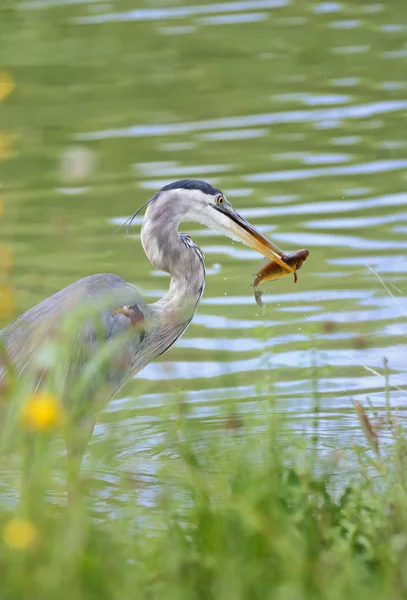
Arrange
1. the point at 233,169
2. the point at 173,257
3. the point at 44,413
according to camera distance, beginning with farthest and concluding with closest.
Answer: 1. the point at 233,169
2. the point at 173,257
3. the point at 44,413

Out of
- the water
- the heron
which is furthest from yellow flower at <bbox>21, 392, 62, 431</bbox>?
the heron

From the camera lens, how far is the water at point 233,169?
636cm

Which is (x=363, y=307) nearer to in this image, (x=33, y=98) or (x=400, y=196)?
(x=400, y=196)

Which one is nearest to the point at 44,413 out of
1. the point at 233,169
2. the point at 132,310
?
the point at 132,310

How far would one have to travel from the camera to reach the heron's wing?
5.13 m

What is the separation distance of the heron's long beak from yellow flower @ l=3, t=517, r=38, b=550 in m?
3.37

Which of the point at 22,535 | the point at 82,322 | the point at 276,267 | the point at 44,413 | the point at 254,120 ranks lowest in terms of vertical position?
the point at 254,120

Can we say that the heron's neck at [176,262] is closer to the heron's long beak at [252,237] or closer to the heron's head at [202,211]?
the heron's head at [202,211]

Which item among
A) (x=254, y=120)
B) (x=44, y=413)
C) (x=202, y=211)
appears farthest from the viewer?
(x=254, y=120)

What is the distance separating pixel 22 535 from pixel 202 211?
3546 mm

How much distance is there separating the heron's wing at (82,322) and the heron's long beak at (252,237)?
2.46ft

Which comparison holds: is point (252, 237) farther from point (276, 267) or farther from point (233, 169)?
point (233, 169)

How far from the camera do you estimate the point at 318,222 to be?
894cm

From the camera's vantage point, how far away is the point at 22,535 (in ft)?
8.71
